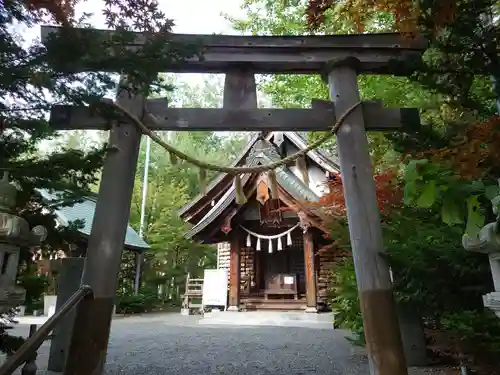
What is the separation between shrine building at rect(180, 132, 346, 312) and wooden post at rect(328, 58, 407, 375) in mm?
6489

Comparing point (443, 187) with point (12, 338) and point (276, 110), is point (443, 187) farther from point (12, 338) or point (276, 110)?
point (12, 338)

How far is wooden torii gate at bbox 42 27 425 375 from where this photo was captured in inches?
138

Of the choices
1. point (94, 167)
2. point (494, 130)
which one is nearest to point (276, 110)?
point (94, 167)

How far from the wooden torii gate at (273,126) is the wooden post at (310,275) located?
7586 mm

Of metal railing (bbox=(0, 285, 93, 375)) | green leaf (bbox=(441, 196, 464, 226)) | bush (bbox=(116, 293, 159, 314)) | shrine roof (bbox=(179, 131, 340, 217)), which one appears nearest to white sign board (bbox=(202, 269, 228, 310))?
shrine roof (bbox=(179, 131, 340, 217))

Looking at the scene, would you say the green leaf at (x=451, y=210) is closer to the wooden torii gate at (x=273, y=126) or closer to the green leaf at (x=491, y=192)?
the green leaf at (x=491, y=192)

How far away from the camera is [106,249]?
365 cm

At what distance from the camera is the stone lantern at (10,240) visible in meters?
2.64

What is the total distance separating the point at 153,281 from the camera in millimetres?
20328

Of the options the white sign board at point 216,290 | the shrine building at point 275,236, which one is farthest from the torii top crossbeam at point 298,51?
the white sign board at point 216,290

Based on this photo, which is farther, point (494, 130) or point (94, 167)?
point (94, 167)

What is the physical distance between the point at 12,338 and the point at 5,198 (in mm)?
1469

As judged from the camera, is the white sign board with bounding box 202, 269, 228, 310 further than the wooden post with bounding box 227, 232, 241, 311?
Yes

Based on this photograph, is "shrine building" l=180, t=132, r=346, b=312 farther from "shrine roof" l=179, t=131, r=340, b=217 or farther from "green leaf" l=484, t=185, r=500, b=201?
"green leaf" l=484, t=185, r=500, b=201
